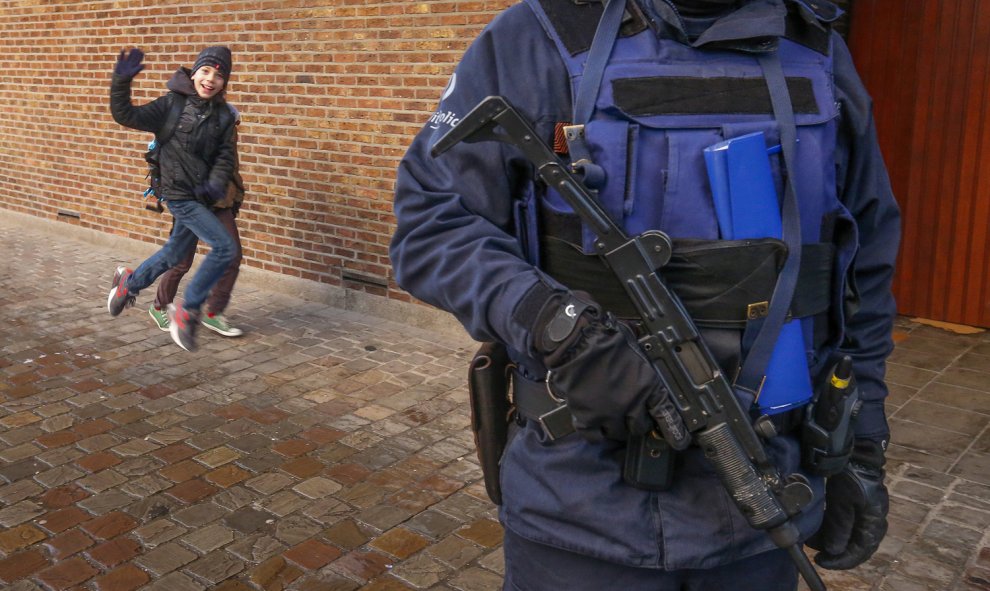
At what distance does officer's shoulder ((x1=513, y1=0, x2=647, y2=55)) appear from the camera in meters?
1.85

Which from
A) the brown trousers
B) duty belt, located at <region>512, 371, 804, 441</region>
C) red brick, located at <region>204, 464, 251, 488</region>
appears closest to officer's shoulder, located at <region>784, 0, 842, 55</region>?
duty belt, located at <region>512, 371, 804, 441</region>

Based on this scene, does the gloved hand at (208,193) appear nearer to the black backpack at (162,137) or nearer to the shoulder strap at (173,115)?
the black backpack at (162,137)

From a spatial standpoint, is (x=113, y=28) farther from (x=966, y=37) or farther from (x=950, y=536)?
(x=950, y=536)

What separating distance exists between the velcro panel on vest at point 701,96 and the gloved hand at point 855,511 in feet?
2.53

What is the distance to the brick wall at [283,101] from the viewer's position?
6.59 metres

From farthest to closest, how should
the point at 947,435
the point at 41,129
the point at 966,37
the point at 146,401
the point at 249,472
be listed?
the point at 41,129
the point at 966,37
the point at 146,401
the point at 947,435
the point at 249,472

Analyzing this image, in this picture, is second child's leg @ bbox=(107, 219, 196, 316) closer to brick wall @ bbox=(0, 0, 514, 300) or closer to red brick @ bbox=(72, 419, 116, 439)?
brick wall @ bbox=(0, 0, 514, 300)

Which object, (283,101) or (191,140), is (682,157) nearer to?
(191,140)

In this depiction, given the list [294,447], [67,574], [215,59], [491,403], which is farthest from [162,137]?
[491,403]

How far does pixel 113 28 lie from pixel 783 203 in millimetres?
8260

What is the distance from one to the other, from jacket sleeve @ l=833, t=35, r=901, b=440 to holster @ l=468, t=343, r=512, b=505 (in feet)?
2.42

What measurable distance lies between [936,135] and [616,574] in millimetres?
5517

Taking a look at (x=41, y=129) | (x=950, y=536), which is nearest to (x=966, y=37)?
(x=950, y=536)

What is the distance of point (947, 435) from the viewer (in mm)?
4891
